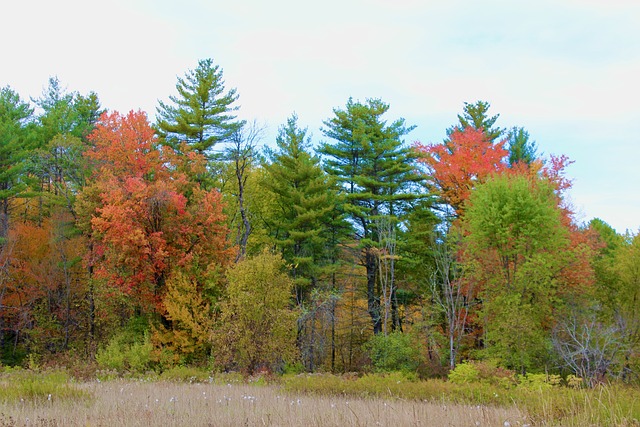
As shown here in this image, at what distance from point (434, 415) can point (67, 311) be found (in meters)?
27.7

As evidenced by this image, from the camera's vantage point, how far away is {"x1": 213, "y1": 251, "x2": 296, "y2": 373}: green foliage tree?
832 inches

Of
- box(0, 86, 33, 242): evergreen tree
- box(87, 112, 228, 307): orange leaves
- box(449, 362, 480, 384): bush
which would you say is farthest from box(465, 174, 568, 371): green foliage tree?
box(0, 86, 33, 242): evergreen tree

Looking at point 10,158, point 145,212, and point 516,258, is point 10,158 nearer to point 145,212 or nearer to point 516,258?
point 145,212

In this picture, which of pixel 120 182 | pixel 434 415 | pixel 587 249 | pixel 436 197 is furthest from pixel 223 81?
pixel 434 415

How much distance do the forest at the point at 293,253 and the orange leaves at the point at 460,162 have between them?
11 cm

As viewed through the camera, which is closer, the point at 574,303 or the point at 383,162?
the point at 574,303

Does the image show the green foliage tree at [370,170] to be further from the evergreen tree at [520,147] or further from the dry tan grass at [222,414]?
the dry tan grass at [222,414]

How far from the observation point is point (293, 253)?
1277 inches

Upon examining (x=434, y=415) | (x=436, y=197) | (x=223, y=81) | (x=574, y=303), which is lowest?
(x=434, y=415)

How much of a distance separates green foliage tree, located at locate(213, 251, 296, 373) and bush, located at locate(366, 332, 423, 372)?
5.76 m

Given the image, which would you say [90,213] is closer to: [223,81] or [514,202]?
[223,81]

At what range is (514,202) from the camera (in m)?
25.0

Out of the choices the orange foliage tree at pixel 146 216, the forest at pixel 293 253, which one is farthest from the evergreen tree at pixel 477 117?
the orange foliage tree at pixel 146 216

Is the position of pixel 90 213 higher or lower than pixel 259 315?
higher
